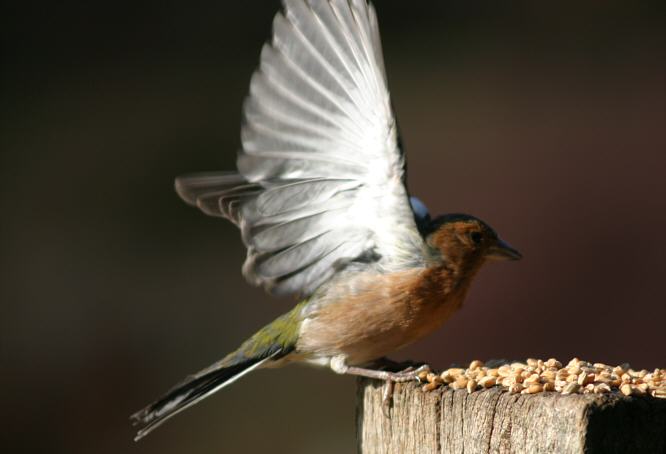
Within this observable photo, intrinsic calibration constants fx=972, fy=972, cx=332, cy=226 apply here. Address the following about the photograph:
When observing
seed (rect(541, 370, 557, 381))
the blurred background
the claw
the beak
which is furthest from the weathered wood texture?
the blurred background

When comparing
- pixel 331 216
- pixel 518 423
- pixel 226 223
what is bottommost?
pixel 518 423

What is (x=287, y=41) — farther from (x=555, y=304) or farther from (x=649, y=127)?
(x=649, y=127)

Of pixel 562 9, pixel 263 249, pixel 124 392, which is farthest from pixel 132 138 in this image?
pixel 263 249

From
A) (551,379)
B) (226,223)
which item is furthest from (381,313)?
(226,223)

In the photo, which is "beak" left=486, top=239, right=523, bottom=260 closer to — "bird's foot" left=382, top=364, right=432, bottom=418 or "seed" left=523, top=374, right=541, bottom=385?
"bird's foot" left=382, top=364, right=432, bottom=418

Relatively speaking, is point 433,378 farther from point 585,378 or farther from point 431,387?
point 585,378

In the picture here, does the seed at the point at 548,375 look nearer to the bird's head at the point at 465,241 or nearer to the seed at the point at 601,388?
the seed at the point at 601,388
